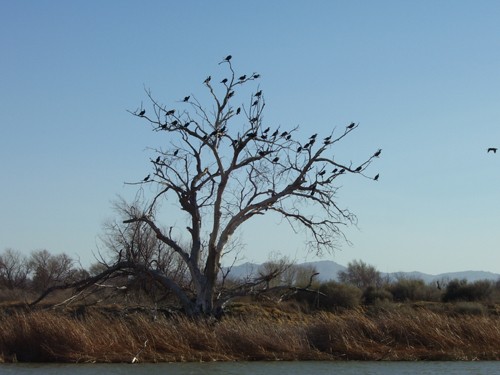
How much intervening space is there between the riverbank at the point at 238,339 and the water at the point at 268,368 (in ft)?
2.30

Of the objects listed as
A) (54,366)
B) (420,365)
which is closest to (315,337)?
(420,365)

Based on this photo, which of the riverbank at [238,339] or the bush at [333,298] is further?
the bush at [333,298]

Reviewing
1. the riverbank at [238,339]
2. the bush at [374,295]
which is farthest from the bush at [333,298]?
the riverbank at [238,339]

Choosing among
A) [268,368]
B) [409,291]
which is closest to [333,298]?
[409,291]

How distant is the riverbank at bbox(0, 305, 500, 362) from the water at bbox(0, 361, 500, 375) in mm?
700

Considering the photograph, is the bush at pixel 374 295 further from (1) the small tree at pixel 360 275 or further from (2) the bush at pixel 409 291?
(1) the small tree at pixel 360 275

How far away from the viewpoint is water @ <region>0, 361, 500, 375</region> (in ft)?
63.5

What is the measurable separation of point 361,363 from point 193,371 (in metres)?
4.67

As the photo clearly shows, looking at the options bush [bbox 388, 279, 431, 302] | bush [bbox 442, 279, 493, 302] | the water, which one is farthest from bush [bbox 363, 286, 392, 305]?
the water

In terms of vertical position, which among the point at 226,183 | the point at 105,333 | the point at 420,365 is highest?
the point at 226,183

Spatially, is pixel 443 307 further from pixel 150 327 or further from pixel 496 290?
pixel 150 327

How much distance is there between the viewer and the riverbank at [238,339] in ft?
71.2

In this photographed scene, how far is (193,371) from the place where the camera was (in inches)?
773

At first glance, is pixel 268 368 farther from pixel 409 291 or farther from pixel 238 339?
pixel 409 291
